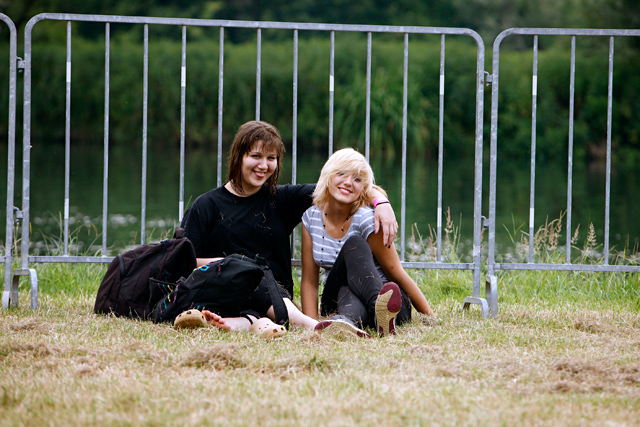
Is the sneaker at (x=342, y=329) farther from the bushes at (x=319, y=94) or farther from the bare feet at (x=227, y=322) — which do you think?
the bushes at (x=319, y=94)

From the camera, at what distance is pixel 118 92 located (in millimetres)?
20828

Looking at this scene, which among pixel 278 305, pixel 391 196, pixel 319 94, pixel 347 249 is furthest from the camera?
pixel 319 94

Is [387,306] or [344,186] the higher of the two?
[344,186]

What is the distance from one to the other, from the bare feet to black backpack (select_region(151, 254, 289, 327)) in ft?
0.13

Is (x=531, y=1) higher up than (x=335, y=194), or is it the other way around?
(x=531, y=1)

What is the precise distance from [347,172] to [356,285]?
507 millimetres

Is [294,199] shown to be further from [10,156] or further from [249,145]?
[10,156]

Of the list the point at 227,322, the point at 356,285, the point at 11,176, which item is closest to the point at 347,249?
the point at 356,285

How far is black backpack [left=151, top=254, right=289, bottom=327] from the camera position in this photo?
→ 2.95 metres

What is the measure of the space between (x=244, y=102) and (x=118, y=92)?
3.82 meters

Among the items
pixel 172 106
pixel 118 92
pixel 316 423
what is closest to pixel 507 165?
pixel 172 106

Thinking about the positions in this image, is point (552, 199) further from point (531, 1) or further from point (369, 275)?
point (531, 1)

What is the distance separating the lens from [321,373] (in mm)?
2301

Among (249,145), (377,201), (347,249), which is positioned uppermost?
(249,145)
